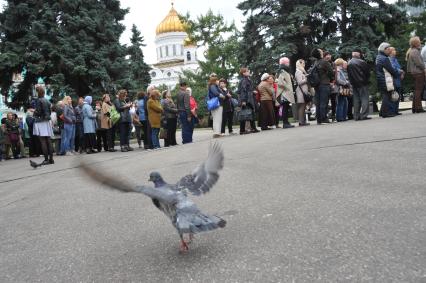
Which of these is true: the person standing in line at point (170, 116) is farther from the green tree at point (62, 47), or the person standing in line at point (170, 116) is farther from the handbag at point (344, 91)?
the green tree at point (62, 47)

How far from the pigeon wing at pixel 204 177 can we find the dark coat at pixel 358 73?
11.0 meters

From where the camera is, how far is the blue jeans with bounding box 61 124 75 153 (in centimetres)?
1745

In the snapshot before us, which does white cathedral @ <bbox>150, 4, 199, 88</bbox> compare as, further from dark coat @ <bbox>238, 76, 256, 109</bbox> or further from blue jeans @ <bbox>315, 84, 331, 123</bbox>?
blue jeans @ <bbox>315, 84, 331, 123</bbox>

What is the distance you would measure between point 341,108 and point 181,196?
505 inches

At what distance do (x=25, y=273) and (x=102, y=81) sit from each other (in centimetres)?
2643

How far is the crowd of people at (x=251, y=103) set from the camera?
47.0 ft

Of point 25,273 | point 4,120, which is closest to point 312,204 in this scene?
point 25,273

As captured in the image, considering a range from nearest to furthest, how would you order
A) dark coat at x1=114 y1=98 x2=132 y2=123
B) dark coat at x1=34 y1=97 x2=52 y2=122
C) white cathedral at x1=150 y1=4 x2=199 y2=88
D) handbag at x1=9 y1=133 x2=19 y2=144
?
dark coat at x1=34 y1=97 x2=52 y2=122 → dark coat at x1=114 y1=98 x2=132 y2=123 → handbag at x1=9 y1=133 x2=19 y2=144 → white cathedral at x1=150 y1=4 x2=199 y2=88

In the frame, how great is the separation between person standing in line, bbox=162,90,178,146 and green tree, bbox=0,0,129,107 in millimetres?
13807

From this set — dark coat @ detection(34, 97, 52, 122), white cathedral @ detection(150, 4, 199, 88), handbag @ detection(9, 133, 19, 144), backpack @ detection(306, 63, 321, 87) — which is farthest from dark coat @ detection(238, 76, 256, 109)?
white cathedral @ detection(150, 4, 199, 88)

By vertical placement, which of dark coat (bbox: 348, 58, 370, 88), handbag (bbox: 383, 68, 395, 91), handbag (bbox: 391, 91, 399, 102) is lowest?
handbag (bbox: 391, 91, 399, 102)

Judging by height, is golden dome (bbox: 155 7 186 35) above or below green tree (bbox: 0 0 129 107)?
above

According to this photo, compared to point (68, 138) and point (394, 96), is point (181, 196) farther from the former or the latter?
point (68, 138)

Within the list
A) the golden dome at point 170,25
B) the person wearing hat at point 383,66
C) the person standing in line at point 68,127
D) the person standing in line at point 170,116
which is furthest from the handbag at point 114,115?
the golden dome at point 170,25
